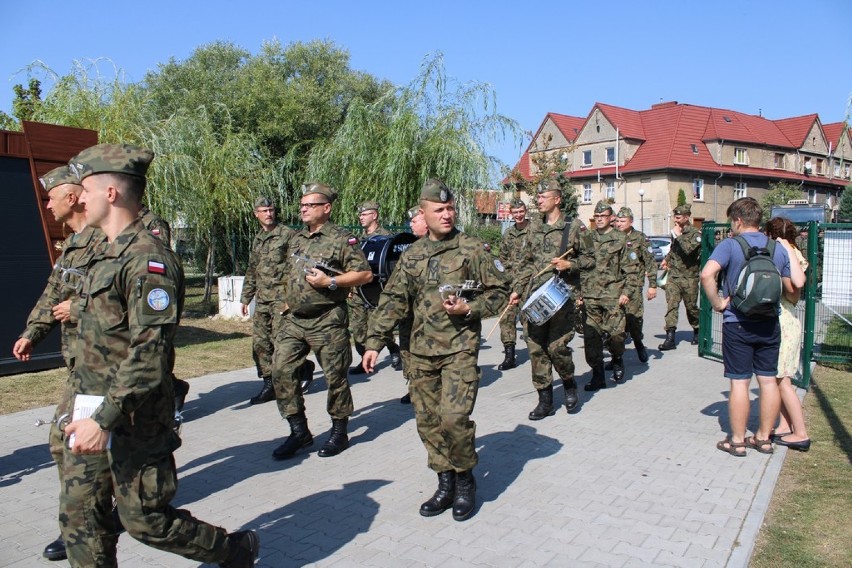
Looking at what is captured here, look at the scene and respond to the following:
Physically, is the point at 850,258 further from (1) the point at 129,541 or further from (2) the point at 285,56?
(2) the point at 285,56

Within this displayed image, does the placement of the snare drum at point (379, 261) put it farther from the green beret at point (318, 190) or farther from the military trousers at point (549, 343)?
the military trousers at point (549, 343)

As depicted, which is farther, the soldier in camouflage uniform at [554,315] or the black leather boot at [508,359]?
the black leather boot at [508,359]

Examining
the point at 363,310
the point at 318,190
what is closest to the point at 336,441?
the point at 318,190

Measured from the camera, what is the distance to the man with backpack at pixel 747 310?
18.4 feet

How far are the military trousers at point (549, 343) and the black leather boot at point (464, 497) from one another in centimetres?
244

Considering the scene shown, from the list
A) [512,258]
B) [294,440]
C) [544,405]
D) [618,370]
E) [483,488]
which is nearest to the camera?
[483,488]

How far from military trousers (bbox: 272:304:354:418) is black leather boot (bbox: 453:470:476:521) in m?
1.63

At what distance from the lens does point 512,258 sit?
10594 mm

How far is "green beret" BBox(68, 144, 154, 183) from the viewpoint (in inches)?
120

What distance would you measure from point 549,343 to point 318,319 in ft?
7.93

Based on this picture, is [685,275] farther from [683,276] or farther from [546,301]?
[546,301]

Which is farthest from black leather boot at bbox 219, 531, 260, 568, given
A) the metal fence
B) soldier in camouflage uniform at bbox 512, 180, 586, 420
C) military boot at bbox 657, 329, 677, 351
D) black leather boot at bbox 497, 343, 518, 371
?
military boot at bbox 657, 329, 677, 351

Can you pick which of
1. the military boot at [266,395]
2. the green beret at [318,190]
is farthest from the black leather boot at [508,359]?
the green beret at [318,190]

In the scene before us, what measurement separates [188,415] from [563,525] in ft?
15.1
